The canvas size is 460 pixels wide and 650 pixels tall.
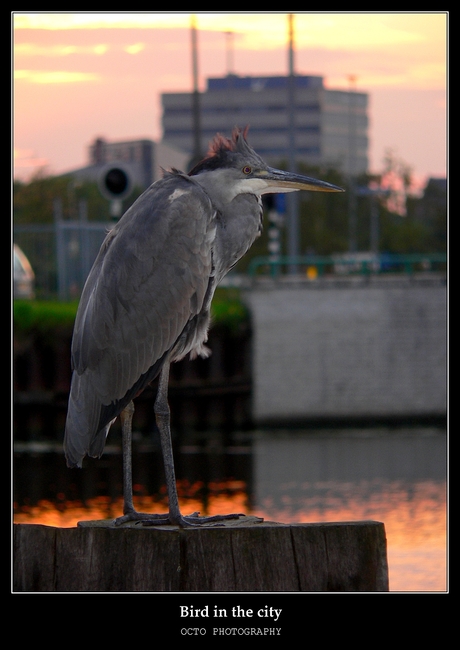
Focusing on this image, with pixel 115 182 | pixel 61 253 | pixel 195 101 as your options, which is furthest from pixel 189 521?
pixel 195 101

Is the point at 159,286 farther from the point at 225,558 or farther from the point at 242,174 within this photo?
the point at 225,558

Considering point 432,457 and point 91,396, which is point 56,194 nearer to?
point 432,457

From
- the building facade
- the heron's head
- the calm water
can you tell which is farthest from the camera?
→ the building facade

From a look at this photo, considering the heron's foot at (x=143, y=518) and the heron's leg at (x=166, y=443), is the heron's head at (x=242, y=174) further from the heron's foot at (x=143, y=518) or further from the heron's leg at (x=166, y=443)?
the heron's foot at (x=143, y=518)

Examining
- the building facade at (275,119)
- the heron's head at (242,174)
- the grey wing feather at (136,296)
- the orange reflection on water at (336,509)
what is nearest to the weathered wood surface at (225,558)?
the grey wing feather at (136,296)

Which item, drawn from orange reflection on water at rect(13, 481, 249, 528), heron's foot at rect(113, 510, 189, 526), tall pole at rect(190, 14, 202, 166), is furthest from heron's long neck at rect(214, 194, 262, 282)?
tall pole at rect(190, 14, 202, 166)

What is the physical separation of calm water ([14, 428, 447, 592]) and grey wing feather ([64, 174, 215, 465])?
13481 millimetres

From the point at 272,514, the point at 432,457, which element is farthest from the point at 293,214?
the point at 272,514

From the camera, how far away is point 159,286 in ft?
20.2

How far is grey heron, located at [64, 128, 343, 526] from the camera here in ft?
19.5

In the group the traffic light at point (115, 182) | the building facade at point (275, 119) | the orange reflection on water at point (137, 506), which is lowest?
the orange reflection on water at point (137, 506)

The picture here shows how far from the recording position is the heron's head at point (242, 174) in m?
6.17

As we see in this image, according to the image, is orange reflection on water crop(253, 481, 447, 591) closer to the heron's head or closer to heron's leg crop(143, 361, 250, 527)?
heron's leg crop(143, 361, 250, 527)

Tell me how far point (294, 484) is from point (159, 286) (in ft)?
74.7
